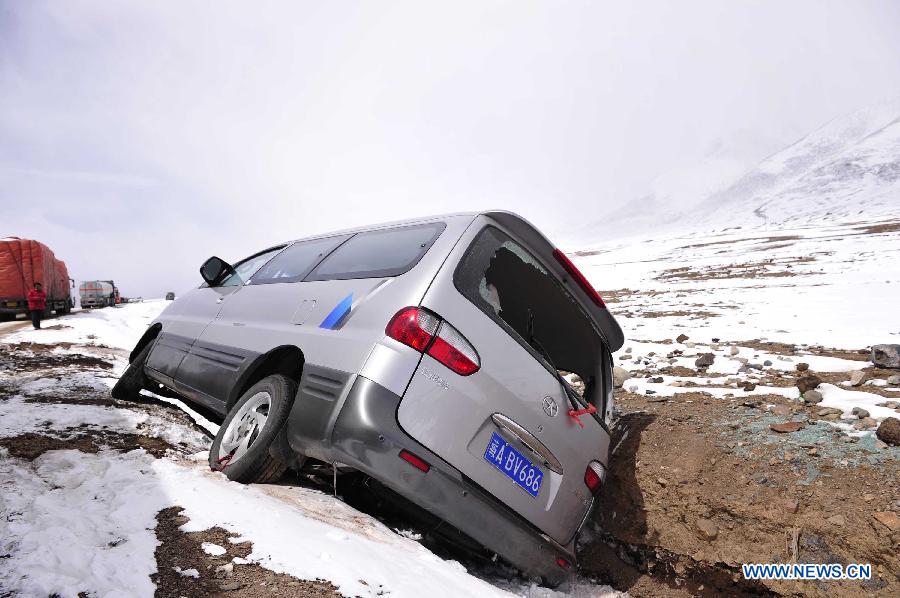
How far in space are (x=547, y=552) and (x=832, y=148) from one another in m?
181

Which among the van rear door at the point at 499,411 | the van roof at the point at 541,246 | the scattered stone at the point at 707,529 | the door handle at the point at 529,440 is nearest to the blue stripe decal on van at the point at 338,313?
the van rear door at the point at 499,411

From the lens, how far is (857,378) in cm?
469

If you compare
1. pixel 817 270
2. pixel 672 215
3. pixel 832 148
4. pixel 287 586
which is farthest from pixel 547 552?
pixel 832 148

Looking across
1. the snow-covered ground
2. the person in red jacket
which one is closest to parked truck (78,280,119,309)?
the person in red jacket

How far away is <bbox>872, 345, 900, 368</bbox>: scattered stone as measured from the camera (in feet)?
16.3

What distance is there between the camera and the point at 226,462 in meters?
2.94

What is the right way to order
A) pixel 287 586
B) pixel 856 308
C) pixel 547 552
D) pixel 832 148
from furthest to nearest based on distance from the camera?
1. pixel 832 148
2. pixel 856 308
3. pixel 547 552
4. pixel 287 586

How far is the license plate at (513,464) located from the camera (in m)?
2.34

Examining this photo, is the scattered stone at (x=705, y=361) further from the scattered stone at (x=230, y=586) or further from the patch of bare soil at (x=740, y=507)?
the scattered stone at (x=230, y=586)

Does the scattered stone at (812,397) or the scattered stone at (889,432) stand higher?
the scattered stone at (812,397)

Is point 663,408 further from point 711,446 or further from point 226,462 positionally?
point 226,462

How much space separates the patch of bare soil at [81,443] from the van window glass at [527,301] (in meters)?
2.25

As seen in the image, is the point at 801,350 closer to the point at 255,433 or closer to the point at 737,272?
the point at 255,433

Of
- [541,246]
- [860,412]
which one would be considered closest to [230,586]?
[541,246]
